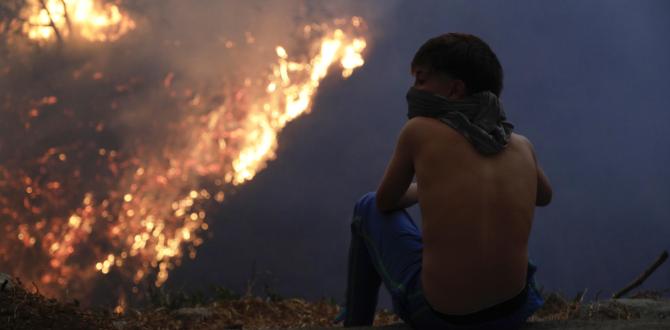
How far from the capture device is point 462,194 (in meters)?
3.09

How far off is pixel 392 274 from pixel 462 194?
61cm

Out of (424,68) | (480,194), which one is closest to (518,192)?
(480,194)

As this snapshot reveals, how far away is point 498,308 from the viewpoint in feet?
10.6

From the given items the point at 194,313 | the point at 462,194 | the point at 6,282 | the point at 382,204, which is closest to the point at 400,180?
the point at 382,204

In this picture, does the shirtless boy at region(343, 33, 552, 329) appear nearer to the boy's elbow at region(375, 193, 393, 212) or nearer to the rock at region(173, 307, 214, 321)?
the boy's elbow at region(375, 193, 393, 212)

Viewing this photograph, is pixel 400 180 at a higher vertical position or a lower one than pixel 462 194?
Result: higher

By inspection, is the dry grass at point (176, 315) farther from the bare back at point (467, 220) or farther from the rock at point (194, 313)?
the bare back at point (467, 220)

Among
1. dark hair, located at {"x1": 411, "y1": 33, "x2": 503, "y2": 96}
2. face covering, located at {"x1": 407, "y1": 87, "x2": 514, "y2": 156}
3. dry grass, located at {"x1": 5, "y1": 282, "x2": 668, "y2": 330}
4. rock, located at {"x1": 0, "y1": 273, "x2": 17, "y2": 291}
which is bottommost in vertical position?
dry grass, located at {"x1": 5, "y1": 282, "x2": 668, "y2": 330}

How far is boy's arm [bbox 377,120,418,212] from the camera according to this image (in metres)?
3.26

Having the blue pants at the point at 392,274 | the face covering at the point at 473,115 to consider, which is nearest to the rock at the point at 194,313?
the blue pants at the point at 392,274

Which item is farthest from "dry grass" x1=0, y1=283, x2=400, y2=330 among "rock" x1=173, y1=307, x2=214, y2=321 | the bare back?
the bare back

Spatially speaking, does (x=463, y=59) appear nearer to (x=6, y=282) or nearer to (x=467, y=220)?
(x=467, y=220)

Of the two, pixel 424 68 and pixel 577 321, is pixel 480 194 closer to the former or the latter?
pixel 424 68

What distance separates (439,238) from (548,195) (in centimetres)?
85
